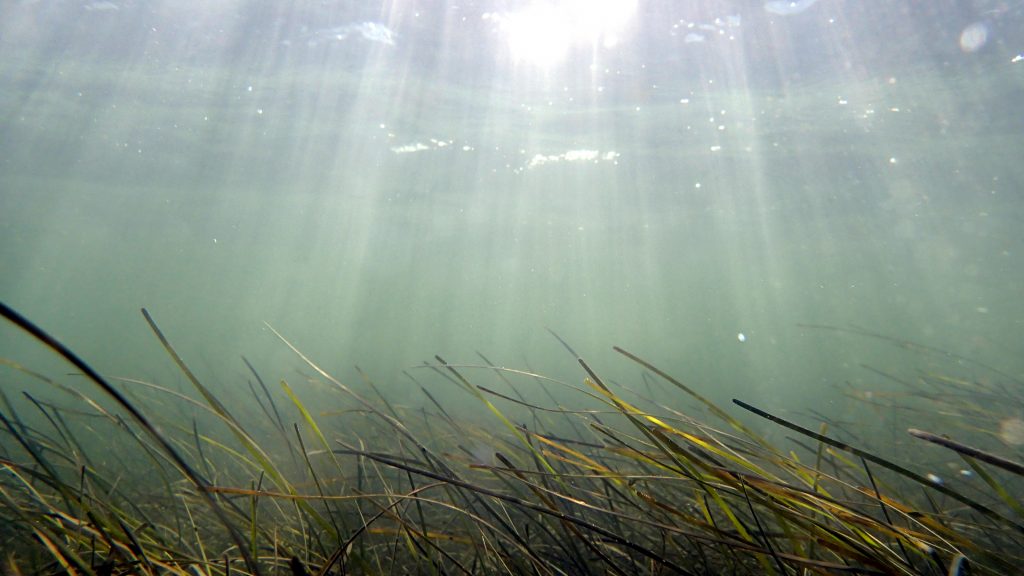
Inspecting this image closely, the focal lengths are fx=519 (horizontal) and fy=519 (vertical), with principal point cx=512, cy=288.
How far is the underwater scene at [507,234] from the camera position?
66.8 inches

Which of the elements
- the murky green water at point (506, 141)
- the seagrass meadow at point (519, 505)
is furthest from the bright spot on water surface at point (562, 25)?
the seagrass meadow at point (519, 505)

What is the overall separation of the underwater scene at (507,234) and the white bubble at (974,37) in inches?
5.2

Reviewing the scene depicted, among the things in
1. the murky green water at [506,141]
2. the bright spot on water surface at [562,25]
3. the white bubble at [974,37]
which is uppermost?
the white bubble at [974,37]

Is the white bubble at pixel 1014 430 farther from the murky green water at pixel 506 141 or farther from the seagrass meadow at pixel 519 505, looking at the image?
the murky green water at pixel 506 141

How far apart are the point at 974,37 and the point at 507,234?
2330 centimetres

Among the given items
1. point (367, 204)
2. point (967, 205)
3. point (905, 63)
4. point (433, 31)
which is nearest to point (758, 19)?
point (905, 63)

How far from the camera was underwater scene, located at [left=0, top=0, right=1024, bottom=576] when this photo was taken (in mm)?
1697

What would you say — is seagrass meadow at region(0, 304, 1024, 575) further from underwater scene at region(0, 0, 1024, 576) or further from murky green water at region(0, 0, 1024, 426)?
murky green water at region(0, 0, 1024, 426)

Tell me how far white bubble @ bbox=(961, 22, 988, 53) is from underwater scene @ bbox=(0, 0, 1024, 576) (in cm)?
13

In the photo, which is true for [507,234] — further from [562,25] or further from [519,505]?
[519,505]

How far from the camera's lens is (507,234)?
106ft

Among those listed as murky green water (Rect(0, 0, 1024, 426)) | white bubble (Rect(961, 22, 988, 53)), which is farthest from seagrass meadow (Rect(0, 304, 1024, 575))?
white bubble (Rect(961, 22, 988, 53))

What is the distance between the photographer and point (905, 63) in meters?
13.2

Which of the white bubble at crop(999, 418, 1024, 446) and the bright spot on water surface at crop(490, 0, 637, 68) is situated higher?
the bright spot on water surface at crop(490, 0, 637, 68)
